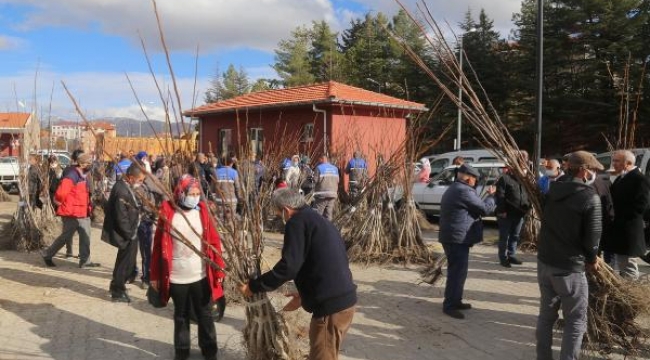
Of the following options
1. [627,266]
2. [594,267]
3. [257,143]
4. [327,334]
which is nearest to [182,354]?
[327,334]

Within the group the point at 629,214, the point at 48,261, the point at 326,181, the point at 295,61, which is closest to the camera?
the point at 629,214

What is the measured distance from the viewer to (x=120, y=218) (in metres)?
6.11

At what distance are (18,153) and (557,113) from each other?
1015 inches

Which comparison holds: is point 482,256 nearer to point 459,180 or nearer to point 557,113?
point 459,180

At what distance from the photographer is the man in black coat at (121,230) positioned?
609 cm

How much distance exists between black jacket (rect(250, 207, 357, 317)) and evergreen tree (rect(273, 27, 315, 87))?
140 feet

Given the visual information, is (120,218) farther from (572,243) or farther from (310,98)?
(310,98)

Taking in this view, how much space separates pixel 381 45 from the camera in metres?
44.1

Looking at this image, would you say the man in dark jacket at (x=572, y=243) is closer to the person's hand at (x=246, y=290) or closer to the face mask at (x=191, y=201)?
the person's hand at (x=246, y=290)

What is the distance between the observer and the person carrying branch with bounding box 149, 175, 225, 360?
13.8ft

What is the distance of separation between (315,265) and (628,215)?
12.0 ft

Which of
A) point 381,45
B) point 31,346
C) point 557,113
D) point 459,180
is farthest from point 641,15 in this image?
point 31,346

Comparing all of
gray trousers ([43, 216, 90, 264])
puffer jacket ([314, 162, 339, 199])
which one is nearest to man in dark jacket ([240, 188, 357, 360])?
gray trousers ([43, 216, 90, 264])

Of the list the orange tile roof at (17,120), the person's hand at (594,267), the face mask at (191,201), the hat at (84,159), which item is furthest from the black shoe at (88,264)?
the person's hand at (594,267)
